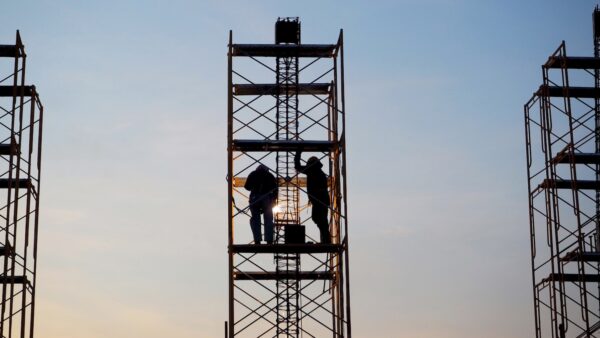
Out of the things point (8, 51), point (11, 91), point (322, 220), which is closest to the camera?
point (322, 220)

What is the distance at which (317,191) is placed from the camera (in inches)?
1481

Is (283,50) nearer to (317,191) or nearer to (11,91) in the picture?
(317,191)

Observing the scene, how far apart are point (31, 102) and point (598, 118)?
21317 mm

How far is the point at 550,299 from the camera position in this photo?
41.7 meters

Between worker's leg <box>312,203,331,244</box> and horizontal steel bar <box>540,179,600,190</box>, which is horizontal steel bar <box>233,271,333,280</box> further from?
horizontal steel bar <box>540,179,600,190</box>

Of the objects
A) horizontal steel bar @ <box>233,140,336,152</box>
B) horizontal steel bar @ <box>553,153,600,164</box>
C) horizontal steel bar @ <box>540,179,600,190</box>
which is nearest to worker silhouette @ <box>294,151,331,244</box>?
horizontal steel bar @ <box>233,140,336,152</box>

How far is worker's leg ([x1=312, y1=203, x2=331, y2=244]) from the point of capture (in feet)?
123

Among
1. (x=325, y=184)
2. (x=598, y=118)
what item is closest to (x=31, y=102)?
(x=325, y=184)

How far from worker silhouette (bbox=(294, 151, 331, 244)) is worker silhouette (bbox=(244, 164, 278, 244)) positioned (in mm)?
941

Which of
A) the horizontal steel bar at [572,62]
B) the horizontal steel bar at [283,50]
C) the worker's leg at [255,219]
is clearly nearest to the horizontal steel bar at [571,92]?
the horizontal steel bar at [572,62]

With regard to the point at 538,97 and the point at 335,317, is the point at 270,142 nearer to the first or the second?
the point at 335,317

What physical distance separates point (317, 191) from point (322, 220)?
2.72 ft

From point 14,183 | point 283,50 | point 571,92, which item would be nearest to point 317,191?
point 283,50

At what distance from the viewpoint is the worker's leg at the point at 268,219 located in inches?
1453
